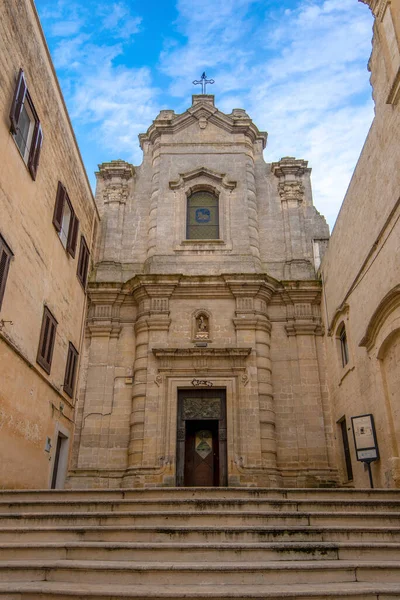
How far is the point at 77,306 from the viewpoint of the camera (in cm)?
1491

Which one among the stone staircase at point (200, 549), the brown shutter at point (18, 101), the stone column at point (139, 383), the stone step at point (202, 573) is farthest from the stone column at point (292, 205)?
the stone step at point (202, 573)

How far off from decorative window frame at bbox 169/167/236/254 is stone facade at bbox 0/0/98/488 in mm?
4062

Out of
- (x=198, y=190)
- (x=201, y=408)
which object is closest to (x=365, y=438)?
(x=201, y=408)

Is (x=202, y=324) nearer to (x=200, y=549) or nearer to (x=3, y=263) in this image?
(x=3, y=263)

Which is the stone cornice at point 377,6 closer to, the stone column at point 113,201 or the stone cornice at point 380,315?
the stone cornice at point 380,315

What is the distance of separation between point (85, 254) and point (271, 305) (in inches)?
244

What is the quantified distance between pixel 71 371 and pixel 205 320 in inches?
171

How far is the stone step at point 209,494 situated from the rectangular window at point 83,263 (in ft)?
26.2

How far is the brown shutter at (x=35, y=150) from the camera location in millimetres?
10969

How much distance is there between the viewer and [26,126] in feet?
36.0

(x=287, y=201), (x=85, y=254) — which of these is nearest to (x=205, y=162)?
(x=287, y=201)

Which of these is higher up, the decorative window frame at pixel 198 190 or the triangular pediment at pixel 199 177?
the triangular pediment at pixel 199 177

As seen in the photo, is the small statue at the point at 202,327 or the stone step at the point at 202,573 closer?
the stone step at the point at 202,573

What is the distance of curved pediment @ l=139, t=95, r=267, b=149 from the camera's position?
18.7 metres
